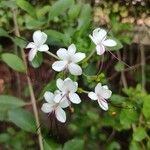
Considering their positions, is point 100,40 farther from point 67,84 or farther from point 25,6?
point 25,6

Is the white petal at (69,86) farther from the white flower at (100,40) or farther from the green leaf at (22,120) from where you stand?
the green leaf at (22,120)

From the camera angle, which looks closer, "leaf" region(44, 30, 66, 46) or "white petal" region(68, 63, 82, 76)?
"white petal" region(68, 63, 82, 76)

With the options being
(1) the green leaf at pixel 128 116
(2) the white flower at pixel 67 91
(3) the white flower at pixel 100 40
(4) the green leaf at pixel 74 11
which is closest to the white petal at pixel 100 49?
(3) the white flower at pixel 100 40

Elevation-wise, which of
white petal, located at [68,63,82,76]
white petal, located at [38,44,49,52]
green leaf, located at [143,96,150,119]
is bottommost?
green leaf, located at [143,96,150,119]

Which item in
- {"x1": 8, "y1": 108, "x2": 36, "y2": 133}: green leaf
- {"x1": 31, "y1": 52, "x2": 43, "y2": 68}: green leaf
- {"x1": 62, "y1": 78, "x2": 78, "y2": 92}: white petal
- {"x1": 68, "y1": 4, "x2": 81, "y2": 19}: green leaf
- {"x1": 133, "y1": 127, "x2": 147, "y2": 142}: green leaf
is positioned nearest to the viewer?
{"x1": 62, "y1": 78, "x2": 78, "y2": 92}: white petal

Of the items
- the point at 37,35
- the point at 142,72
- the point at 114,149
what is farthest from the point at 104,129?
the point at 37,35

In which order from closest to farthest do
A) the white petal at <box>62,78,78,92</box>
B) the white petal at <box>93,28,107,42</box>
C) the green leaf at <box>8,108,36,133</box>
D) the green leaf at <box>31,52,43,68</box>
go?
the white petal at <box>62,78,78,92</box> → the white petal at <box>93,28,107,42</box> → the green leaf at <box>31,52,43,68</box> → the green leaf at <box>8,108,36,133</box>

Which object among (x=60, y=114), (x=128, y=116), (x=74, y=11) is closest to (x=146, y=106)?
(x=128, y=116)

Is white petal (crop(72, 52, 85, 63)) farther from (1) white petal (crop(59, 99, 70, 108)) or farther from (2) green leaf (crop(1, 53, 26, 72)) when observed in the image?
(2) green leaf (crop(1, 53, 26, 72))

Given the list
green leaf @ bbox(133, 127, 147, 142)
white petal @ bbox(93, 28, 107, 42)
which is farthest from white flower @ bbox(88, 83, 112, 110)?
green leaf @ bbox(133, 127, 147, 142)
